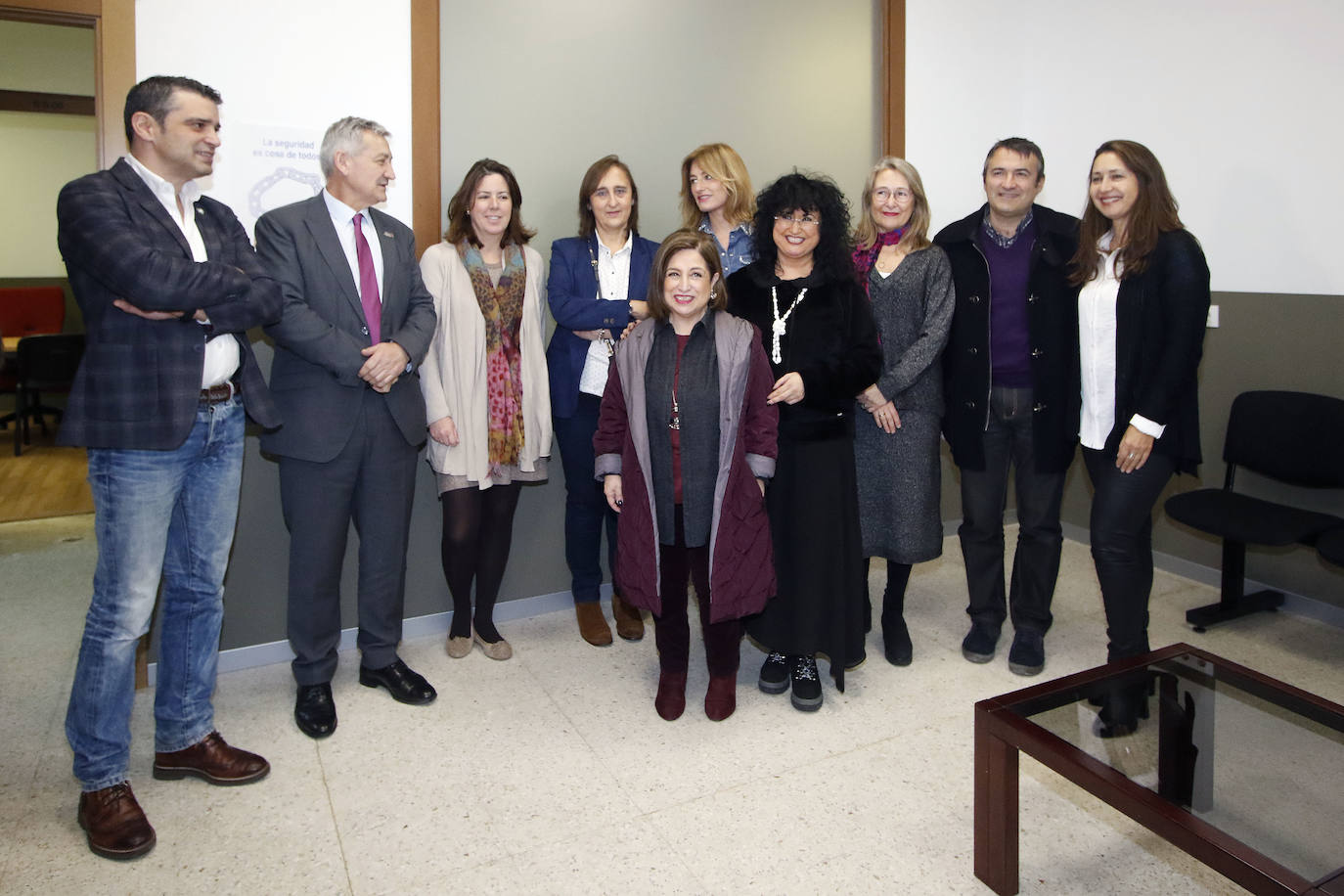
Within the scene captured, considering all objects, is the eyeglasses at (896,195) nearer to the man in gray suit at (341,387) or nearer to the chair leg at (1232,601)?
the man in gray suit at (341,387)

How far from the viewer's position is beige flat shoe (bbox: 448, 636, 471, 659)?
313 centimetres

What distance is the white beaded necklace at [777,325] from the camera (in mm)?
2637

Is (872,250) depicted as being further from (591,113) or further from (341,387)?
(341,387)

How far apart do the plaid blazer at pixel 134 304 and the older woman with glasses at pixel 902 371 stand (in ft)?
5.93

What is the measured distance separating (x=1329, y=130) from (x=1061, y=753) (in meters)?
2.84

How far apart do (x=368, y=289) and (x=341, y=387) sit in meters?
0.29

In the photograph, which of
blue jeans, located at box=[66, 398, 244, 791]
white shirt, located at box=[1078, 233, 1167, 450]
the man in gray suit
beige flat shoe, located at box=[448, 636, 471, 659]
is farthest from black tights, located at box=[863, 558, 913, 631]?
blue jeans, located at box=[66, 398, 244, 791]

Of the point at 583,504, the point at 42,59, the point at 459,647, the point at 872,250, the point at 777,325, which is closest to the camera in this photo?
the point at 777,325

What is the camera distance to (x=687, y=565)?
2.61m

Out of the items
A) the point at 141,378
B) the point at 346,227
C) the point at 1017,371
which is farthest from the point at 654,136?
the point at 141,378

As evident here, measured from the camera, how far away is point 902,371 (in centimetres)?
278

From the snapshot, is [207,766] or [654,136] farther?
[654,136]

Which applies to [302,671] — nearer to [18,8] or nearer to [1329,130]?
[18,8]

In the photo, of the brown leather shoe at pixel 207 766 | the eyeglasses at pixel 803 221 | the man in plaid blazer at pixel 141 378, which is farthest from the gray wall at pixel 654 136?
the eyeglasses at pixel 803 221
